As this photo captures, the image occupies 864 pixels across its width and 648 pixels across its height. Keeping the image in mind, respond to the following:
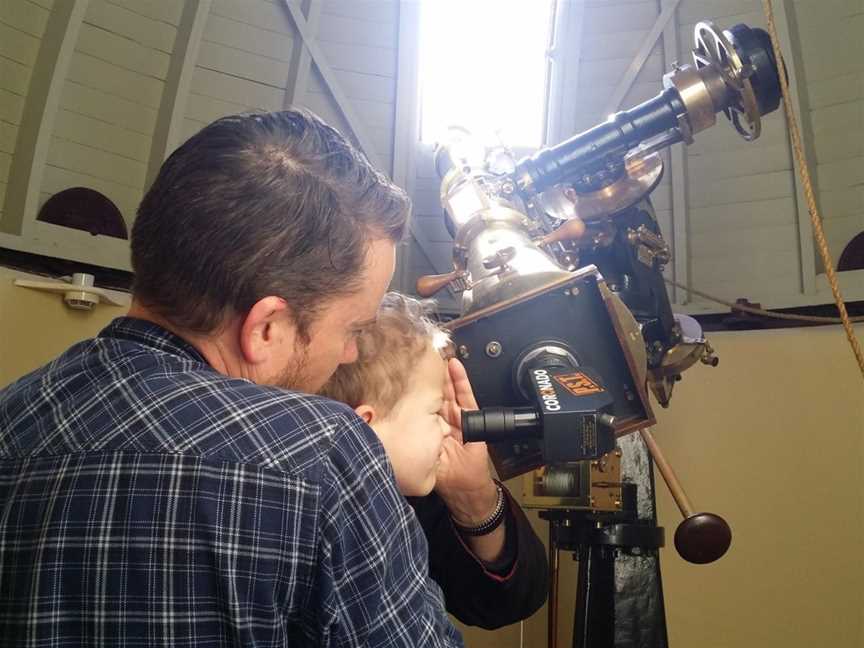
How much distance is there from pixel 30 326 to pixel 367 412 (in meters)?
2.28

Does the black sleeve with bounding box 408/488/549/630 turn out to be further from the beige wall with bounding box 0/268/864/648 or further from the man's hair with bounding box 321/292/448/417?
the beige wall with bounding box 0/268/864/648

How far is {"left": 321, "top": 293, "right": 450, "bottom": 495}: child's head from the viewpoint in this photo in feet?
3.39

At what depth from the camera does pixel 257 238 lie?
740mm

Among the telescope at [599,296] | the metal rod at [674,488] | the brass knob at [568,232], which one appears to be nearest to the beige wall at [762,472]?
the telescope at [599,296]

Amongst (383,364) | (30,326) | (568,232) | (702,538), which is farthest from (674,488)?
(30,326)

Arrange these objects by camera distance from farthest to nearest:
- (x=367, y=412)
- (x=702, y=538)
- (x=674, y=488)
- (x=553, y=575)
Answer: (x=553, y=575) < (x=674, y=488) < (x=702, y=538) < (x=367, y=412)

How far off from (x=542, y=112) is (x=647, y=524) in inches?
108

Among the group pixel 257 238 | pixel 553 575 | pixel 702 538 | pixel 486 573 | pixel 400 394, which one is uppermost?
pixel 257 238

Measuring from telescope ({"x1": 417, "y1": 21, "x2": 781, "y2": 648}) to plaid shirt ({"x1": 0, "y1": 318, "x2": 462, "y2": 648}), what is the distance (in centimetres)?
46

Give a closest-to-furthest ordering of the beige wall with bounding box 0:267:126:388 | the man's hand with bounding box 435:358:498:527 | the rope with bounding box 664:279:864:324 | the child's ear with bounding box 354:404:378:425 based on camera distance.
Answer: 1. the child's ear with bounding box 354:404:378:425
2. the man's hand with bounding box 435:358:498:527
3. the rope with bounding box 664:279:864:324
4. the beige wall with bounding box 0:267:126:388

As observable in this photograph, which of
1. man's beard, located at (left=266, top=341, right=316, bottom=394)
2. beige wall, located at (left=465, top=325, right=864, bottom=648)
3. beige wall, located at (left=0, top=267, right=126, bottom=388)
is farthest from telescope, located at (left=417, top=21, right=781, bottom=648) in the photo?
beige wall, located at (left=0, top=267, right=126, bottom=388)

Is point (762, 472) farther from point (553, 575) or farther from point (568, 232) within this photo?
point (568, 232)

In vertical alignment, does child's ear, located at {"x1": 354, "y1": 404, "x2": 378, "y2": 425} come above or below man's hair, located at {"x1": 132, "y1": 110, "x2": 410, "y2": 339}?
below

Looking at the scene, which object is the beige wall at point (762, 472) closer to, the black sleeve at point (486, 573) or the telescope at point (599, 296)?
the telescope at point (599, 296)
